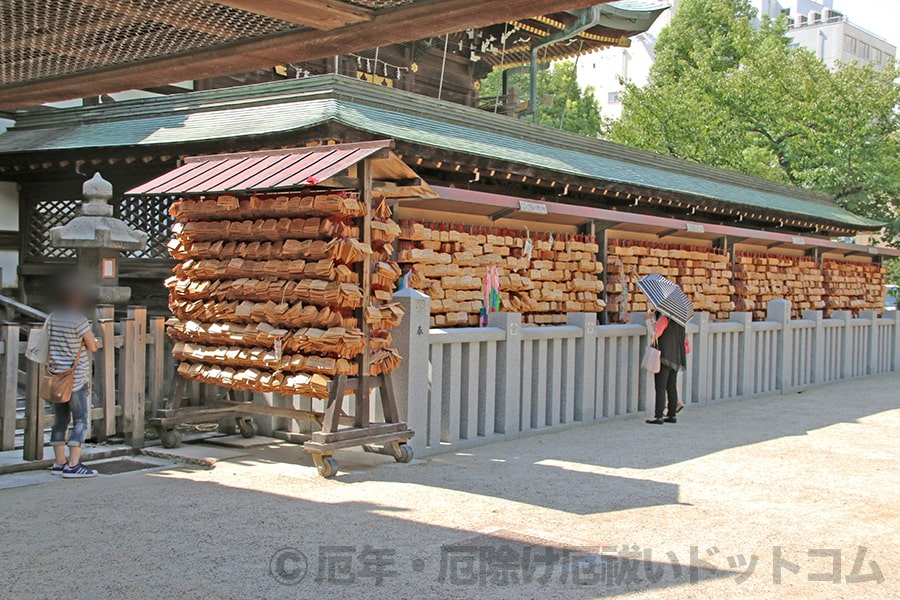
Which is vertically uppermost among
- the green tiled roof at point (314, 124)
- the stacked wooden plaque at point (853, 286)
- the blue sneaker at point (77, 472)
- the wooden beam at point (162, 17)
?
the green tiled roof at point (314, 124)

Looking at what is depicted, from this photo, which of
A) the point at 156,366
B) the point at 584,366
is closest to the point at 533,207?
the point at 584,366

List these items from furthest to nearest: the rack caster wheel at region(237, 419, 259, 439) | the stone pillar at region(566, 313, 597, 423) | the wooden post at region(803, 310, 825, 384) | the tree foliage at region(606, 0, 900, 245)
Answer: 1. the tree foliage at region(606, 0, 900, 245)
2. the wooden post at region(803, 310, 825, 384)
3. the stone pillar at region(566, 313, 597, 423)
4. the rack caster wheel at region(237, 419, 259, 439)

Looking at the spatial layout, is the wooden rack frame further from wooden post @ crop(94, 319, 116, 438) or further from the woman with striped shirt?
the woman with striped shirt

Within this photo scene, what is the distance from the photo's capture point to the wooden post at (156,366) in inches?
347

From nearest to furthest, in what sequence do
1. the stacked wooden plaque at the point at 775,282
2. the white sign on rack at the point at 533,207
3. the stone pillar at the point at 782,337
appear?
1. the white sign on rack at the point at 533,207
2. the stone pillar at the point at 782,337
3. the stacked wooden plaque at the point at 775,282

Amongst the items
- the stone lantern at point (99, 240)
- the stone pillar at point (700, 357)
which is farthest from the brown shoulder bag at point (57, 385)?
the stone pillar at point (700, 357)

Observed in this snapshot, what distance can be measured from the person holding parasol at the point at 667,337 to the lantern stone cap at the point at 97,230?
6090 millimetres

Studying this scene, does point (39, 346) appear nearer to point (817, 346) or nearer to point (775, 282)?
point (817, 346)

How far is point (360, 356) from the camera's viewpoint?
7949 millimetres

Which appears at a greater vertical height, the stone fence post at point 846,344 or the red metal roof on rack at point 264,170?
the red metal roof on rack at point 264,170

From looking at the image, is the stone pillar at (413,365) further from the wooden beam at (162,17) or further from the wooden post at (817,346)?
the wooden post at (817,346)

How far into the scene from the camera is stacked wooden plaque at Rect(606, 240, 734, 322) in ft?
46.5

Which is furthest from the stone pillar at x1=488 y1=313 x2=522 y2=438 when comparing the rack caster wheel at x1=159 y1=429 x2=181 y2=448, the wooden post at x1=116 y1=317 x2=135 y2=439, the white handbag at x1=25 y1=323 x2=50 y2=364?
the white handbag at x1=25 y1=323 x2=50 y2=364

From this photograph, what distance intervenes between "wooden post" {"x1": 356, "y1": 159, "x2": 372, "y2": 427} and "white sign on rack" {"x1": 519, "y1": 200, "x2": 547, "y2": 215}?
3.64 m
